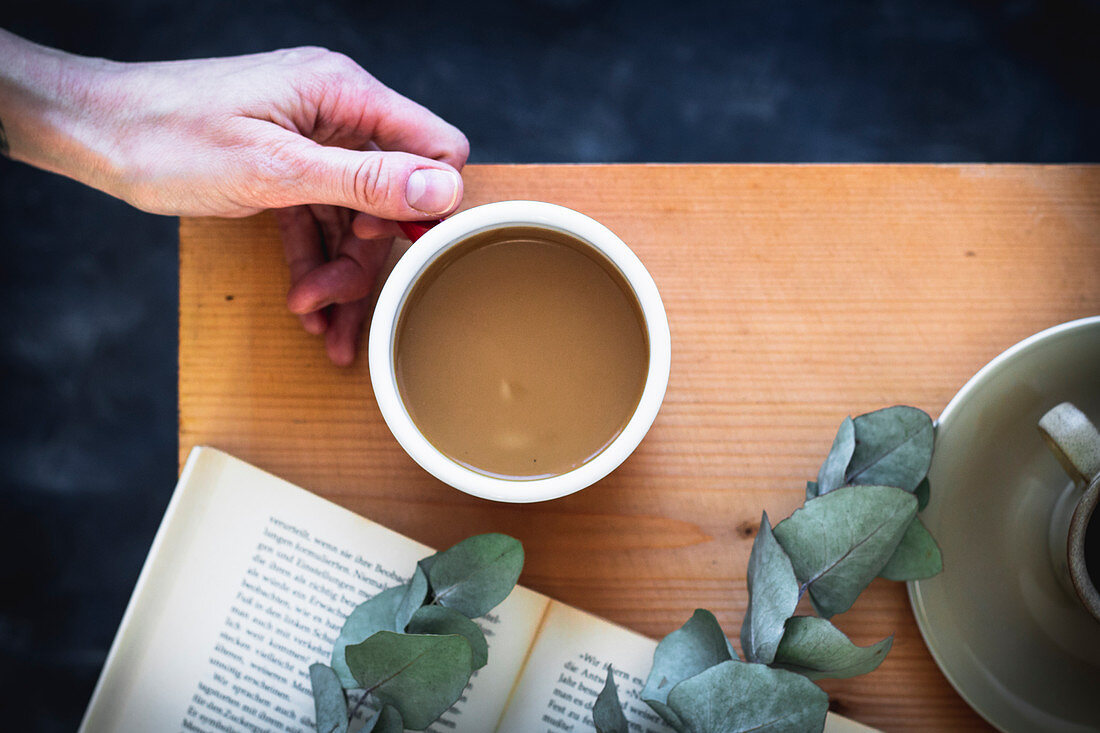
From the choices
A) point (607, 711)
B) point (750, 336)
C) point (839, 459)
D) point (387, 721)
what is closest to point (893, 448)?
point (839, 459)

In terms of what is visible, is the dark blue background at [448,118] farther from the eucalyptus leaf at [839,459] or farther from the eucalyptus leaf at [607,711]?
the eucalyptus leaf at [607,711]

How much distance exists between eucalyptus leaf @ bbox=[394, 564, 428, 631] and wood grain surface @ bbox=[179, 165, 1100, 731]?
0.07 meters

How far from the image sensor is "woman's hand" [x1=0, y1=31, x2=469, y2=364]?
1.82ft

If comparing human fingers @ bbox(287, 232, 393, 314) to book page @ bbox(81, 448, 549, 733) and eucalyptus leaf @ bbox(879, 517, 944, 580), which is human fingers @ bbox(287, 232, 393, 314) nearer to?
book page @ bbox(81, 448, 549, 733)

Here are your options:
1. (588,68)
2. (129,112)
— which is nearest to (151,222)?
(129,112)

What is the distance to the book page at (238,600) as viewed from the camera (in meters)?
0.58

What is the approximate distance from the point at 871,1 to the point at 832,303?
0.66m

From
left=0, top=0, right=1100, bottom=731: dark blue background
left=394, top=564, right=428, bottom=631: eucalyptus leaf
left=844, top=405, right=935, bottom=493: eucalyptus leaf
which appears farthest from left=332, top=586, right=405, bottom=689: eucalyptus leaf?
left=0, top=0, right=1100, bottom=731: dark blue background

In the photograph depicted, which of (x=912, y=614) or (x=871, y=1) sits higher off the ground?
(x=871, y=1)

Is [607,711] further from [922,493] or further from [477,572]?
[922,493]

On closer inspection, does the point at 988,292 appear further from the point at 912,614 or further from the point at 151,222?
the point at 151,222

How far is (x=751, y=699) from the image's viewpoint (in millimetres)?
460

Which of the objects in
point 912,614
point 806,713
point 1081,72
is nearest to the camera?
point 806,713

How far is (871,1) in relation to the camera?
3.42 ft
